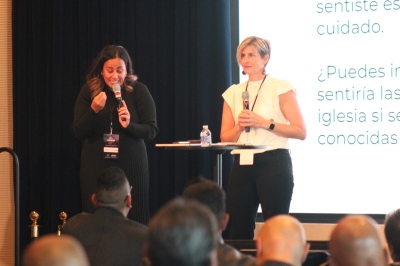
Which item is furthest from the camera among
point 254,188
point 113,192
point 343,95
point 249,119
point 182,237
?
point 343,95

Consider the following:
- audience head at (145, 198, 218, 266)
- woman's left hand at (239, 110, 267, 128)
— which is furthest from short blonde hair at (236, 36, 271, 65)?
audience head at (145, 198, 218, 266)

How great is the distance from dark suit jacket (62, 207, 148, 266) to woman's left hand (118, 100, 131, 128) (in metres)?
1.56

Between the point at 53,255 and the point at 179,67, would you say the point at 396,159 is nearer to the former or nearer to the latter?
the point at 179,67

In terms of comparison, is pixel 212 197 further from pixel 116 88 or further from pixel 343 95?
pixel 343 95

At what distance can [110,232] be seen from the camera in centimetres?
304

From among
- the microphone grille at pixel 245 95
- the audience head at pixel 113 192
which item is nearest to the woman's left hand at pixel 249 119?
the microphone grille at pixel 245 95

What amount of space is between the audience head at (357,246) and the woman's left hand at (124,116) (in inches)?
102

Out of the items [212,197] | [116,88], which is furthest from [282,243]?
[116,88]

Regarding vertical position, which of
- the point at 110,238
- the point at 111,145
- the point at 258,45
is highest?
the point at 258,45

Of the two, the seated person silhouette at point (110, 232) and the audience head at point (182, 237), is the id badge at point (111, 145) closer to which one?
the seated person silhouette at point (110, 232)

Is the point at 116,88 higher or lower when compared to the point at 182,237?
higher

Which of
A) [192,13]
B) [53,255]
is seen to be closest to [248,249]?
[53,255]

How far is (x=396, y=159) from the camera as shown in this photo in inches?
226

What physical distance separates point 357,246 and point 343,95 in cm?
376
